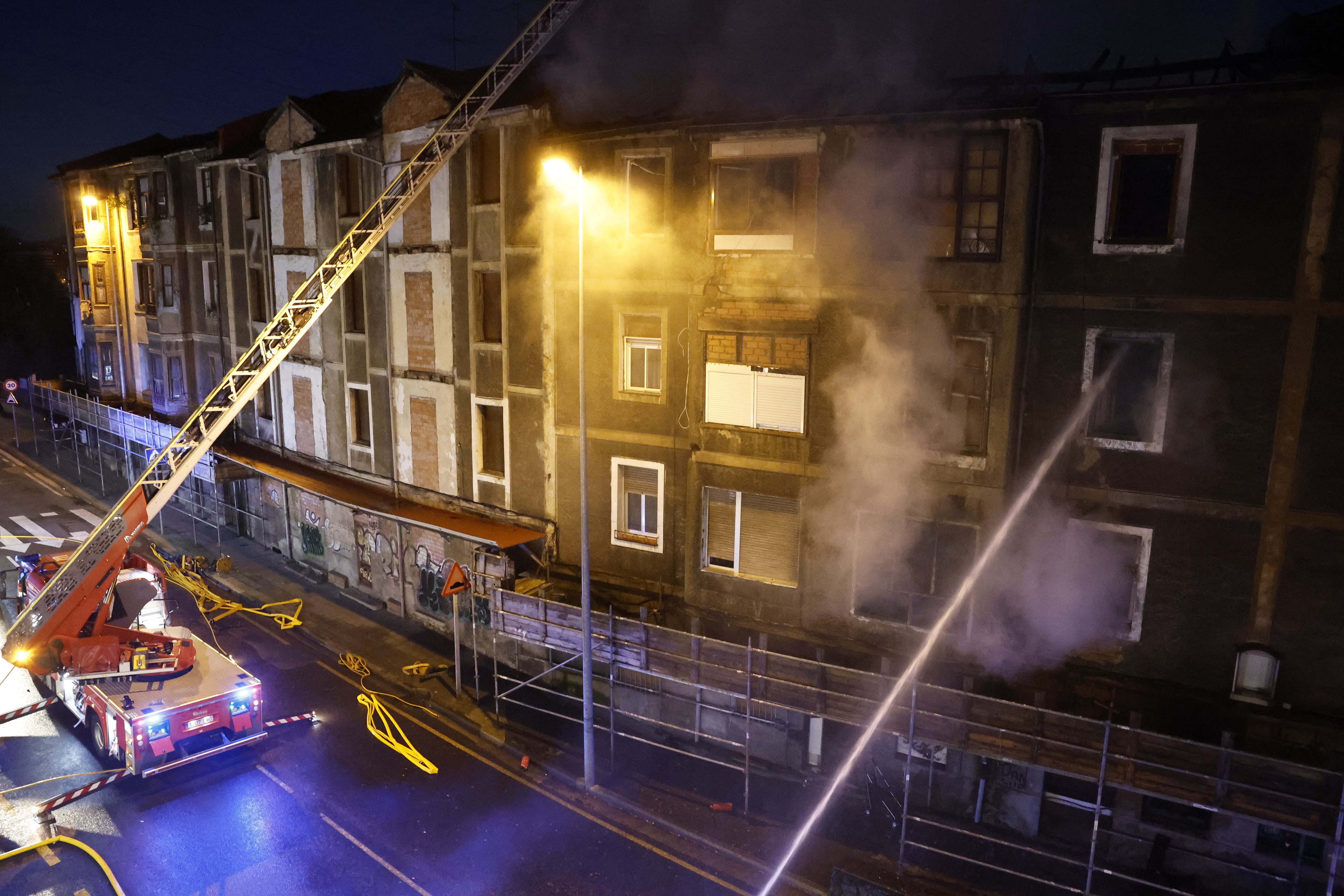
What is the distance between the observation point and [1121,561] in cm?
1338

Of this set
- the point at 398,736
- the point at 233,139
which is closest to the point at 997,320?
the point at 398,736

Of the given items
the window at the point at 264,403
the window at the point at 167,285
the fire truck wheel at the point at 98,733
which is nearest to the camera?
the fire truck wheel at the point at 98,733

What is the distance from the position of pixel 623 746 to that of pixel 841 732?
14.0 feet

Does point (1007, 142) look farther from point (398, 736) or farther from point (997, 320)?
point (398, 736)

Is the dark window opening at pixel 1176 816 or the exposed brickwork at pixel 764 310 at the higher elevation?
the exposed brickwork at pixel 764 310

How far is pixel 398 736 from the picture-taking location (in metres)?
15.7

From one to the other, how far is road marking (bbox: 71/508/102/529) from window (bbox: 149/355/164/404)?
493cm

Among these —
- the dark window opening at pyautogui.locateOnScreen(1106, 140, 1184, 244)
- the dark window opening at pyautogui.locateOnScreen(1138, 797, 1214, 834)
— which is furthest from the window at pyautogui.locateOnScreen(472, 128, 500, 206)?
the dark window opening at pyautogui.locateOnScreen(1138, 797, 1214, 834)

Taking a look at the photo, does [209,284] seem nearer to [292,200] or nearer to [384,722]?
[292,200]

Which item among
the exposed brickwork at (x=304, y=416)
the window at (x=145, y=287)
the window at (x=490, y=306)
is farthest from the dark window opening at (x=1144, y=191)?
the window at (x=145, y=287)

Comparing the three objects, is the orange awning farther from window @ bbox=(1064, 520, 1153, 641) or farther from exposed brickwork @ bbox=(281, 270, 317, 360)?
window @ bbox=(1064, 520, 1153, 641)

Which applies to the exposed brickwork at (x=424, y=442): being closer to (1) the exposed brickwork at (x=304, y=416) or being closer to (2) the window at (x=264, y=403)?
(1) the exposed brickwork at (x=304, y=416)

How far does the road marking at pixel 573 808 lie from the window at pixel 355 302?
35.6 feet

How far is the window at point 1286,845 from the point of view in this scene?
11.7 meters
